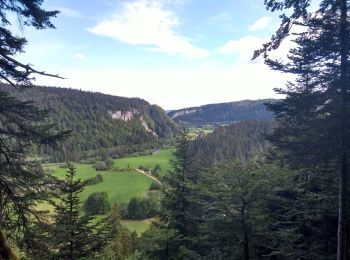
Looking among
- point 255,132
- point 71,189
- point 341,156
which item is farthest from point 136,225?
point 255,132

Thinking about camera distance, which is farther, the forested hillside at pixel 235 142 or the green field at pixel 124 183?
the forested hillside at pixel 235 142

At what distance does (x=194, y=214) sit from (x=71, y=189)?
950 centimetres

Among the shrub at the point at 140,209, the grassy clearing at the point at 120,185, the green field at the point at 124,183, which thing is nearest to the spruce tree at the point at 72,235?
the green field at the point at 124,183

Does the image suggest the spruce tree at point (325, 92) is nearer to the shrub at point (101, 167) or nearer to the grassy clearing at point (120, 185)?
the grassy clearing at point (120, 185)

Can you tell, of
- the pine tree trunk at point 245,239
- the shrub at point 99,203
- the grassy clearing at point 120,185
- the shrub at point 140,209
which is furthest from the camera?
the grassy clearing at point 120,185

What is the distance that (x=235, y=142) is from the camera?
119 meters

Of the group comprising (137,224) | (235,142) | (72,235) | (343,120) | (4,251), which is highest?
(343,120)

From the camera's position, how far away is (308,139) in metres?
12.4

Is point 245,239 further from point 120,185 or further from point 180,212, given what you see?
point 120,185

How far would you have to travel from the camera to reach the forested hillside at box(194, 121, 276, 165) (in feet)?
360

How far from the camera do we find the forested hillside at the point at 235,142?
110 m

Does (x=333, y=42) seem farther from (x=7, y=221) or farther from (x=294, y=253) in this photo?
(x=7, y=221)

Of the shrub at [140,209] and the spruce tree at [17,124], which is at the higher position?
the spruce tree at [17,124]

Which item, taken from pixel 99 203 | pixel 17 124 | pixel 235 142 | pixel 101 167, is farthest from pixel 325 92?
pixel 235 142
